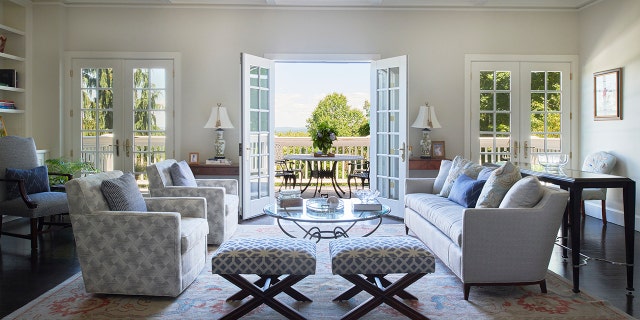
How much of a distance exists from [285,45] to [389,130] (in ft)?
6.08

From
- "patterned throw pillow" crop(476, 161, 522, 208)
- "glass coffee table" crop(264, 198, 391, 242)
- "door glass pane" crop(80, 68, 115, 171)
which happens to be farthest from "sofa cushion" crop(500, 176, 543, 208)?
"door glass pane" crop(80, 68, 115, 171)

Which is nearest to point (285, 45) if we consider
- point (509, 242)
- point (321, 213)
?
point (321, 213)

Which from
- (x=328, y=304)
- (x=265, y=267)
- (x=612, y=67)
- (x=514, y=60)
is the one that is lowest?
(x=328, y=304)

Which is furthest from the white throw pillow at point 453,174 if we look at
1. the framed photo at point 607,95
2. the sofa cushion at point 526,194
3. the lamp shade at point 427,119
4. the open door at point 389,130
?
the framed photo at point 607,95

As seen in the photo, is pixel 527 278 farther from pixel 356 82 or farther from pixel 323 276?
pixel 356 82

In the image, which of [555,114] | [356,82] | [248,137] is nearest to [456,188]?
[248,137]

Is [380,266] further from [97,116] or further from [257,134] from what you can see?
[97,116]

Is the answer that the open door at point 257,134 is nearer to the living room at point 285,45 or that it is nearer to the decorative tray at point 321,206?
the living room at point 285,45

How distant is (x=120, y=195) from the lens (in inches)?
150

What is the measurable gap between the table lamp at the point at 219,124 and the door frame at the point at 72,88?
514mm

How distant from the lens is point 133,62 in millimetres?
7324

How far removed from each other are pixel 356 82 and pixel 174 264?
11223 mm

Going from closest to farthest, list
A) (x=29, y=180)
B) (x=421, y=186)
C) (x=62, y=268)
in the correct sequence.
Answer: (x=62, y=268) < (x=29, y=180) < (x=421, y=186)

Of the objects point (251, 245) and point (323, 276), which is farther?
point (323, 276)
